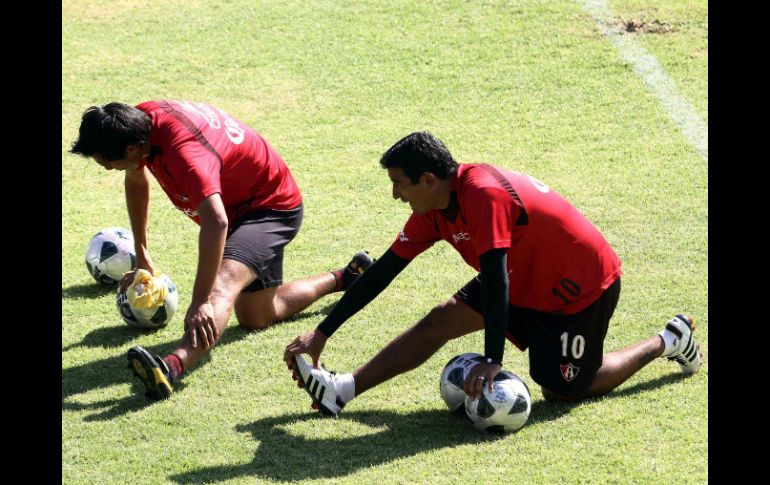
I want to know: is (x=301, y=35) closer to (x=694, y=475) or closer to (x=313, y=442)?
(x=313, y=442)

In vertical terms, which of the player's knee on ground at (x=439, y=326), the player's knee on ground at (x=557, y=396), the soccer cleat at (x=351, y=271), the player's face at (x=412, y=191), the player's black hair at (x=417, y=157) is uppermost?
the player's black hair at (x=417, y=157)

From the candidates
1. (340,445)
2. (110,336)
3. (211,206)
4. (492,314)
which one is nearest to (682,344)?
(492,314)

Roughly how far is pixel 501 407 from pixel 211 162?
2436mm

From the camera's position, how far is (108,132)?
21.5 ft

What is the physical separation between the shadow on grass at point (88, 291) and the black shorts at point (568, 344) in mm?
3578

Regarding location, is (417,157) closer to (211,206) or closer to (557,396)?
(211,206)

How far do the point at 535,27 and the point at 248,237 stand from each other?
7147 millimetres

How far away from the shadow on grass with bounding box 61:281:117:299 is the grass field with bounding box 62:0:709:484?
0.02 m

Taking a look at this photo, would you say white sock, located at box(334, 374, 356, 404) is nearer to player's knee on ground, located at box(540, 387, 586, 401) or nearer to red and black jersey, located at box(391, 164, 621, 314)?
red and black jersey, located at box(391, 164, 621, 314)

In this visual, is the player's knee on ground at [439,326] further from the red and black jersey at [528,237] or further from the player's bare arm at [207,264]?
the player's bare arm at [207,264]

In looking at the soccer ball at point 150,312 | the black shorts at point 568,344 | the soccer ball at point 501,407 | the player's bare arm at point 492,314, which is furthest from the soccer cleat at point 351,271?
the player's bare arm at point 492,314

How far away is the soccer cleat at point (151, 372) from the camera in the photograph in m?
6.41
